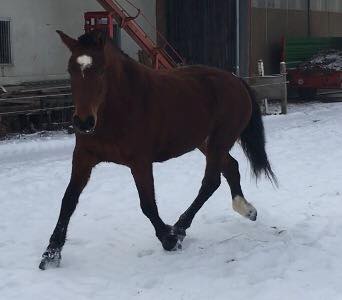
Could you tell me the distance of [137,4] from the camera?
658 inches

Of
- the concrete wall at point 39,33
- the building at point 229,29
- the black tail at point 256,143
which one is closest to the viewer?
the black tail at point 256,143

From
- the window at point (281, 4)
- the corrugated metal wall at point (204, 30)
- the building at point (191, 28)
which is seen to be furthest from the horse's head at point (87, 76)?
the window at point (281, 4)

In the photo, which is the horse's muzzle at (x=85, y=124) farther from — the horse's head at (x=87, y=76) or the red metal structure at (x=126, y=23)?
the red metal structure at (x=126, y=23)

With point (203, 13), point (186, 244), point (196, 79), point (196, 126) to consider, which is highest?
point (203, 13)

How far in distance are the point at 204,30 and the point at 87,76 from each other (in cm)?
1375

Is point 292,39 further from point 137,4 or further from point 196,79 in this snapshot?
point 196,79

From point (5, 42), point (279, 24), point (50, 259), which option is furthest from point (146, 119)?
point (279, 24)

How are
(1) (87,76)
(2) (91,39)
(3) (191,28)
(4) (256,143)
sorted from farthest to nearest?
(3) (191,28) < (4) (256,143) < (2) (91,39) < (1) (87,76)

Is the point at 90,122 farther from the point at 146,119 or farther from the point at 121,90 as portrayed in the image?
the point at 146,119

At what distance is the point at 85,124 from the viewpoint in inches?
175

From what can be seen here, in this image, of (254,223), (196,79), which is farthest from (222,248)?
(196,79)

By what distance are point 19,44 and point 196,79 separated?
889cm

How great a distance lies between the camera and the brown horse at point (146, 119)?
464 centimetres

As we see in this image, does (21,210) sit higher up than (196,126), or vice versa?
(196,126)
